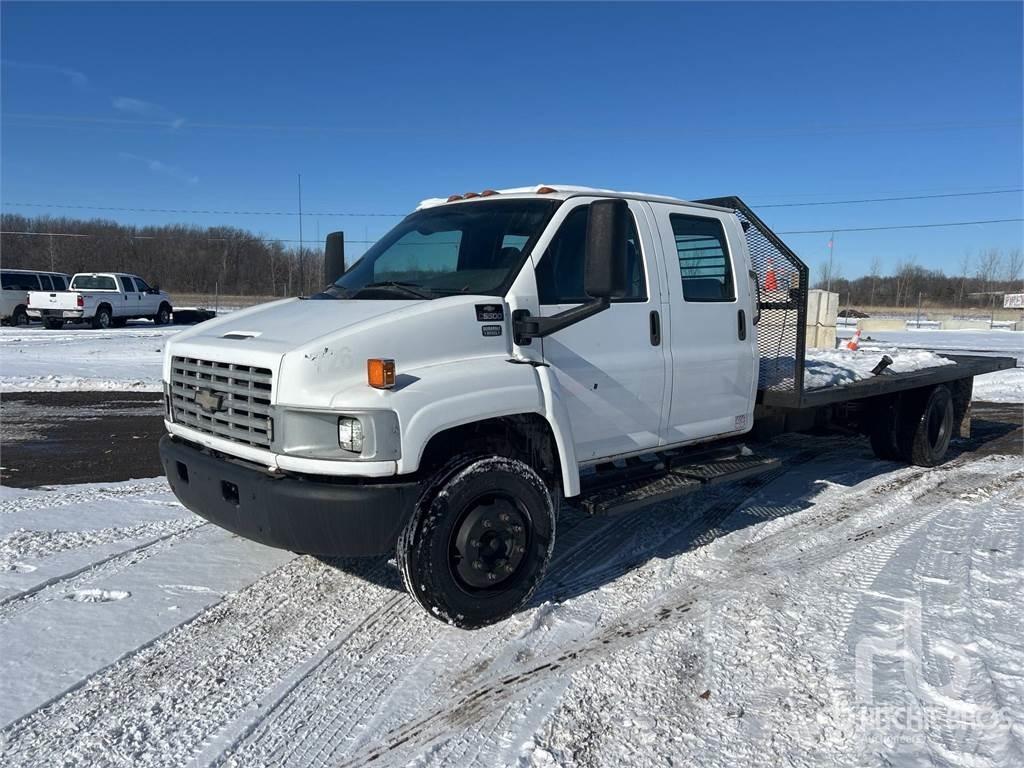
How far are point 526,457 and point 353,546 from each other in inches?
44.6

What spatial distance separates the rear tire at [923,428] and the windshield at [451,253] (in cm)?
513

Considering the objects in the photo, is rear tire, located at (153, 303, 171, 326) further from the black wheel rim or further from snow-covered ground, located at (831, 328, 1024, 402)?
the black wheel rim

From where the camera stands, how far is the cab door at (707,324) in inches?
196

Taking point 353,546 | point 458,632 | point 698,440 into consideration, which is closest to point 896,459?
point 698,440

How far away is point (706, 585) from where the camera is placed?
14.9ft

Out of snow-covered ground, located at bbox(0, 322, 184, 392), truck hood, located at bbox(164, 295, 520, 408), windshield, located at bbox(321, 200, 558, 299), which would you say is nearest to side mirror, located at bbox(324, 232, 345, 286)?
windshield, located at bbox(321, 200, 558, 299)

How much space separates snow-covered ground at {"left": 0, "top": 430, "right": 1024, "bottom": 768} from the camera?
2.95 meters

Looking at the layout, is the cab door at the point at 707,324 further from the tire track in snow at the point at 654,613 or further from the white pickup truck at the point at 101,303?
the white pickup truck at the point at 101,303

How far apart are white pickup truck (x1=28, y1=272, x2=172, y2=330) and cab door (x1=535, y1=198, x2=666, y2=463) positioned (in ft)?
81.4

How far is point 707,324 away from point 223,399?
305 centimetres

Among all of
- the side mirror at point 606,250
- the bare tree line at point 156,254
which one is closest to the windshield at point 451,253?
the side mirror at point 606,250

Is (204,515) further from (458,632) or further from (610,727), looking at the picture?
(610,727)

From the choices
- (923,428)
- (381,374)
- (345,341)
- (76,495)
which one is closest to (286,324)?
(345,341)

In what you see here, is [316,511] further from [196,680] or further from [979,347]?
[979,347]
